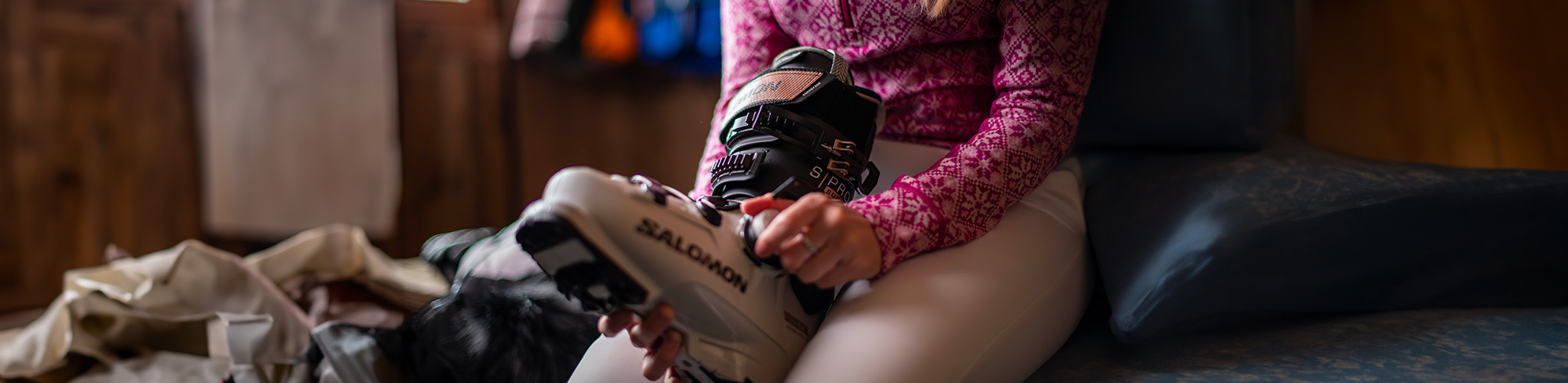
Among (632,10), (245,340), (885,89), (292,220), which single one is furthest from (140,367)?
(632,10)

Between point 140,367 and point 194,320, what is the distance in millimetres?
60

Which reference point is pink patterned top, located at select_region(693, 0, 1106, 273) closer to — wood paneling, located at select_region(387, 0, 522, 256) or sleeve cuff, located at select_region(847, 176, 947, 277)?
sleeve cuff, located at select_region(847, 176, 947, 277)

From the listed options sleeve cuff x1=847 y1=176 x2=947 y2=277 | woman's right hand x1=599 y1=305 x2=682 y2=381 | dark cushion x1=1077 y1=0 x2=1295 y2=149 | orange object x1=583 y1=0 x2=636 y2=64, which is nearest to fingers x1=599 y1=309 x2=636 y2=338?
woman's right hand x1=599 y1=305 x2=682 y2=381

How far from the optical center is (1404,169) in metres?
0.54

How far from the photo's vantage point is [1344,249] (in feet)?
1.65

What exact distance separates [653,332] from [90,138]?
68.1 inches

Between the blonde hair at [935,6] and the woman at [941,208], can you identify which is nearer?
the woman at [941,208]

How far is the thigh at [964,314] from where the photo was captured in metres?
0.42

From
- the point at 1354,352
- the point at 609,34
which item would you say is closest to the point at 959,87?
the point at 1354,352

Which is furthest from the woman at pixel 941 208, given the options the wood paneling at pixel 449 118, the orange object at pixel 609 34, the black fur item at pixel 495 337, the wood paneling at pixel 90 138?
the wood paneling at pixel 90 138

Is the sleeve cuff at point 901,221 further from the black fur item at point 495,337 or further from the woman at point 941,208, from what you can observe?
the black fur item at point 495,337

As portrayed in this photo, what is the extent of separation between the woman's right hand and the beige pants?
57mm

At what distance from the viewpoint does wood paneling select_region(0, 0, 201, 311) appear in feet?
4.88

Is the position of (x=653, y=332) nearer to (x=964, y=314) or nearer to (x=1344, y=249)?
(x=964, y=314)
